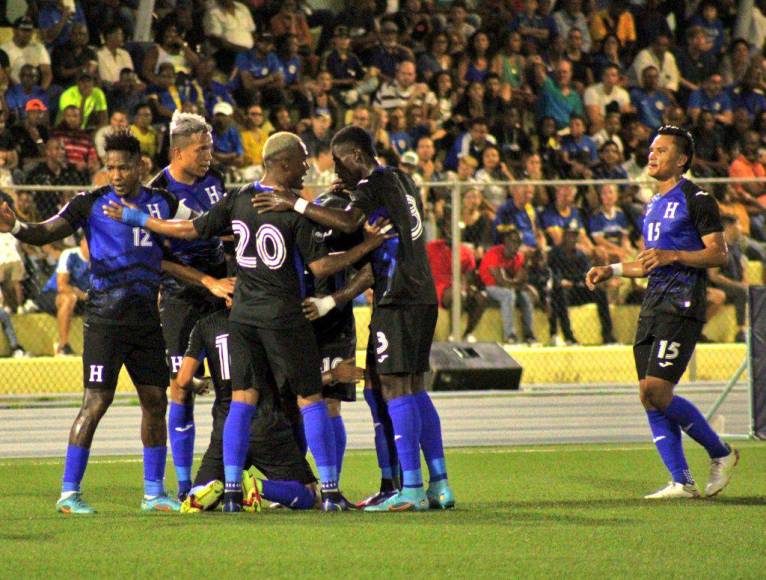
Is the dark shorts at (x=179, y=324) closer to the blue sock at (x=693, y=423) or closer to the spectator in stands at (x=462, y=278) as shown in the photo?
the blue sock at (x=693, y=423)

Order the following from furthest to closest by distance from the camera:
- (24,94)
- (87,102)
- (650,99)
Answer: (650,99) → (87,102) → (24,94)

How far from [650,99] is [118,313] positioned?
45.8ft

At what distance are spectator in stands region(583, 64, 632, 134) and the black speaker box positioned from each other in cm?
654

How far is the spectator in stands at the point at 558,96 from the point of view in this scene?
19703 mm

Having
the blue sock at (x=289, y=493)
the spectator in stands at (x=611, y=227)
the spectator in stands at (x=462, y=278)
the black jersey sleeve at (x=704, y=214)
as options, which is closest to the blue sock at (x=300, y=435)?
the blue sock at (x=289, y=493)

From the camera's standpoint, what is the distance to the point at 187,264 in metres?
8.55

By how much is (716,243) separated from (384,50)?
38.5ft

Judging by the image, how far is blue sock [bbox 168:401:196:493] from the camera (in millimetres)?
8508

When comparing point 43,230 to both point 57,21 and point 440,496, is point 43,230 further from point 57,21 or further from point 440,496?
point 57,21

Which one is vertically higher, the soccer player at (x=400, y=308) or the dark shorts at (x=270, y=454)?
the soccer player at (x=400, y=308)

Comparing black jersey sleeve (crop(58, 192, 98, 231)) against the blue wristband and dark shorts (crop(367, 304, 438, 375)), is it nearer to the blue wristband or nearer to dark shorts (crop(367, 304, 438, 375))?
the blue wristband

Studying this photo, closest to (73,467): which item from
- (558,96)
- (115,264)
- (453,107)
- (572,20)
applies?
(115,264)

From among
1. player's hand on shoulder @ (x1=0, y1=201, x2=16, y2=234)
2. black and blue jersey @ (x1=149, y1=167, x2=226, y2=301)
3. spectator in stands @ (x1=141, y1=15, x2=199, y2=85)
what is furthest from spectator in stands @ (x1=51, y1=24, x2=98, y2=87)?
player's hand on shoulder @ (x1=0, y1=201, x2=16, y2=234)

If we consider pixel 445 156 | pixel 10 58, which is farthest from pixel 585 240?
pixel 10 58
